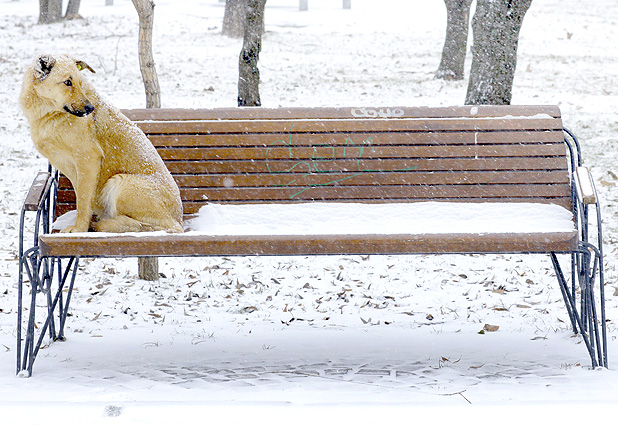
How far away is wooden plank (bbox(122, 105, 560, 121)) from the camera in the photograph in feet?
14.4

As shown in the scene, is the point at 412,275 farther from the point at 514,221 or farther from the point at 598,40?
the point at 598,40

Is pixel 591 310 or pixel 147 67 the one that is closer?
pixel 591 310

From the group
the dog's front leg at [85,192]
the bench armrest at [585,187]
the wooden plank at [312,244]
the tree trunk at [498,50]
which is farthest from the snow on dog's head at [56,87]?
the tree trunk at [498,50]

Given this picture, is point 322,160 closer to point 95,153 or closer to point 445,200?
point 445,200

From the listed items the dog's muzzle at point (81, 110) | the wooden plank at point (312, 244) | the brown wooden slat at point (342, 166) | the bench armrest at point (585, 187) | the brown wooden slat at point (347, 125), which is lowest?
the wooden plank at point (312, 244)

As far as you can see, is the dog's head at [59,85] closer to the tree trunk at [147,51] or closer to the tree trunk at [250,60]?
the tree trunk at [147,51]

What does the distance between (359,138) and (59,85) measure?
1.77 m

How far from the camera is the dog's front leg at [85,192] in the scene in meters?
3.71

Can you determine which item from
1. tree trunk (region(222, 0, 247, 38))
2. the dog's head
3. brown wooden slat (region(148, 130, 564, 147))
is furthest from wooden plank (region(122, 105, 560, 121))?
tree trunk (region(222, 0, 247, 38))

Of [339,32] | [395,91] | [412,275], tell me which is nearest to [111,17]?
[339,32]

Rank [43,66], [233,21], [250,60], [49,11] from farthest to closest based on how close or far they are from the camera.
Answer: [49,11], [233,21], [250,60], [43,66]

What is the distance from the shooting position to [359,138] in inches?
172

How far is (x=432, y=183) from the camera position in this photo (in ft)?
14.2

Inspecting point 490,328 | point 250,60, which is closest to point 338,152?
point 490,328
